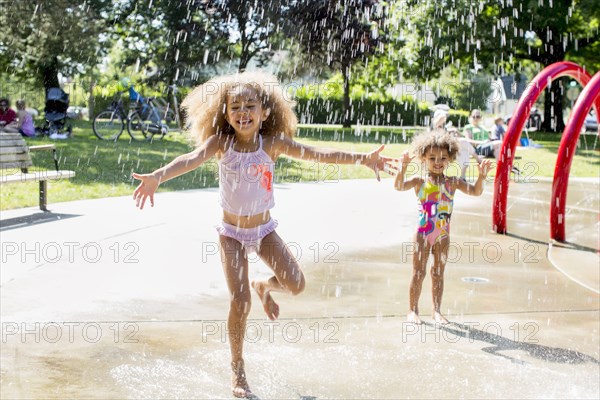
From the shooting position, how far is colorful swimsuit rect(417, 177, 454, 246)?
207 inches

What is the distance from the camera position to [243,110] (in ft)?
13.3

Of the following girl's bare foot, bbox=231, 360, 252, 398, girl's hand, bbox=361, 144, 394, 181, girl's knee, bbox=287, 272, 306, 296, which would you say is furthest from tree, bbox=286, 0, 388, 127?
girl's bare foot, bbox=231, 360, 252, 398

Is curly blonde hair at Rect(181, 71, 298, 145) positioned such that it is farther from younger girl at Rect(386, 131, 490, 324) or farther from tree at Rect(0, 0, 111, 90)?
tree at Rect(0, 0, 111, 90)

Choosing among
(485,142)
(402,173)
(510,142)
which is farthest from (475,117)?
(402,173)

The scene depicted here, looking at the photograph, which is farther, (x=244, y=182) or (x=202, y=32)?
(x=202, y=32)

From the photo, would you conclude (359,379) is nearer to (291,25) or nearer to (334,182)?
(334,182)

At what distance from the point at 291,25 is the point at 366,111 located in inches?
698

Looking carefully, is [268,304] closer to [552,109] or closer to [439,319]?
[439,319]

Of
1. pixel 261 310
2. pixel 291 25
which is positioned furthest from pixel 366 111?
pixel 261 310

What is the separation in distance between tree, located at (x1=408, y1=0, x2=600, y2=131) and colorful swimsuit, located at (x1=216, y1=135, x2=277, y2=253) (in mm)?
29746

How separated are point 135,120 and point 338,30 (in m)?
14.7

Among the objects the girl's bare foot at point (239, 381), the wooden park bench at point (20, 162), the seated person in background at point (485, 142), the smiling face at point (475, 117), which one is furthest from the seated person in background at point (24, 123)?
the girl's bare foot at point (239, 381)

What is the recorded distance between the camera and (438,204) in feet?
17.3

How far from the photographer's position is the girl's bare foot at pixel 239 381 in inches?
152
